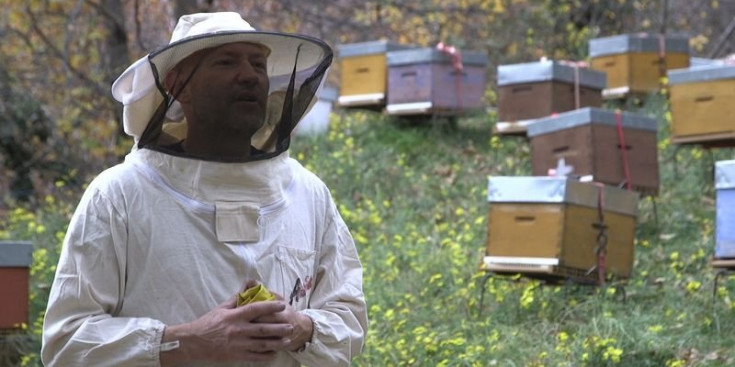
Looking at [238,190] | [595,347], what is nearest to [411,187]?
[595,347]

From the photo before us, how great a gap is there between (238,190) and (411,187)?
6.27m

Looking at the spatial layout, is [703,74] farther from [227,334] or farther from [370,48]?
[227,334]

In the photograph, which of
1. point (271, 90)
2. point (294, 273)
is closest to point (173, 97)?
point (271, 90)

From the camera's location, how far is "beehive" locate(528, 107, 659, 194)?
723 centimetres

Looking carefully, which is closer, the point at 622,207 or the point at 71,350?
the point at 71,350

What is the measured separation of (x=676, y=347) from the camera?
5.55m

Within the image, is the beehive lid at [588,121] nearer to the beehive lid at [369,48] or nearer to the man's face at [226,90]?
the beehive lid at [369,48]

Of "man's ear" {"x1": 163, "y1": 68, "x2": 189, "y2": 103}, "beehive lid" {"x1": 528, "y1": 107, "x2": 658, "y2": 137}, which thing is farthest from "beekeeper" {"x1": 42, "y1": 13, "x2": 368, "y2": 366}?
"beehive lid" {"x1": 528, "y1": 107, "x2": 658, "y2": 137}

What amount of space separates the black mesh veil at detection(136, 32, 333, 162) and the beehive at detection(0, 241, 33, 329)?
147 inches

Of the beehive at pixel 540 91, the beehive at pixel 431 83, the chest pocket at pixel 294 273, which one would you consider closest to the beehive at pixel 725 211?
the beehive at pixel 540 91

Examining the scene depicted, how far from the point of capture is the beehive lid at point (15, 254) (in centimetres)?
646

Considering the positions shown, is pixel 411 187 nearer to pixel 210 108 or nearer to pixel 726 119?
pixel 726 119

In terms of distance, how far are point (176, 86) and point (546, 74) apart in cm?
600

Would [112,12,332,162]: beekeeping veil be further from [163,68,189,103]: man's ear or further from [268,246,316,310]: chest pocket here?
[268,246,316,310]: chest pocket
